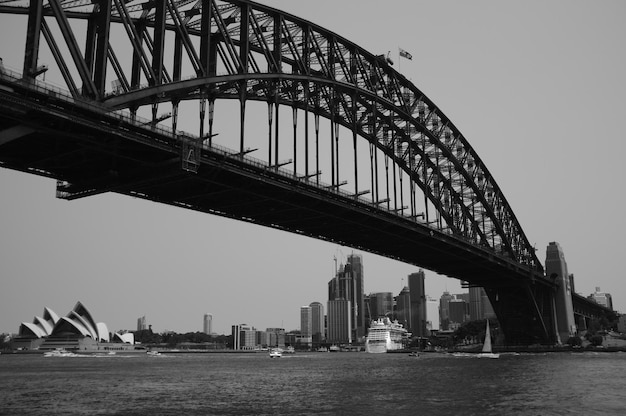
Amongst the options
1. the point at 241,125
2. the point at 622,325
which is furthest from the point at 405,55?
the point at 622,325

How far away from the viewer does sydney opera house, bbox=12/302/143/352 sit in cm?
17825

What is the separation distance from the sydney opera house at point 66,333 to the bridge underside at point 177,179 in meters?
122

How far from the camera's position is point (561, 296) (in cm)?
11475

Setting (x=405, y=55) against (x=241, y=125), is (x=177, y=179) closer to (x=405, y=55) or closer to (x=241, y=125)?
(x=241, y=125)

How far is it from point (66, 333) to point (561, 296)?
417 feet

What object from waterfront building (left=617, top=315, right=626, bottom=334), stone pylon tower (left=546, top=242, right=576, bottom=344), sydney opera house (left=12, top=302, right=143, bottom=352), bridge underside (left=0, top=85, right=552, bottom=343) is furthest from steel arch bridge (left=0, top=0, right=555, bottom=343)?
sydney opera house (left=12, top=302, right=143, bottom=352)

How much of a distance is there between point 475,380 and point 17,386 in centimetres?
3253

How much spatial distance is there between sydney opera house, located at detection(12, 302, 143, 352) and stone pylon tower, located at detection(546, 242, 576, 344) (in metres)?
119

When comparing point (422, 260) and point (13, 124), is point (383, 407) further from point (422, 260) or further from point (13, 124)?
point (422, 260)

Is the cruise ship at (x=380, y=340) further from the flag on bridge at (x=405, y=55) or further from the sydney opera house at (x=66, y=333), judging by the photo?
the flag on bridge at (x=405, y=55)

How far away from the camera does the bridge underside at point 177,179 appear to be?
3503cm

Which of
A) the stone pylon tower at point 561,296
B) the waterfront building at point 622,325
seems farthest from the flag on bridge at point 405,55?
the waterfront building at point 622,325

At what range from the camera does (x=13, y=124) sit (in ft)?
111

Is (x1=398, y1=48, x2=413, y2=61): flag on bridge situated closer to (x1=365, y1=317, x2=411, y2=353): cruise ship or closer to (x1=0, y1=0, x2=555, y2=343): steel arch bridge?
(x1=0, y1=0, x2=555, y2=343): steel arch bridge
